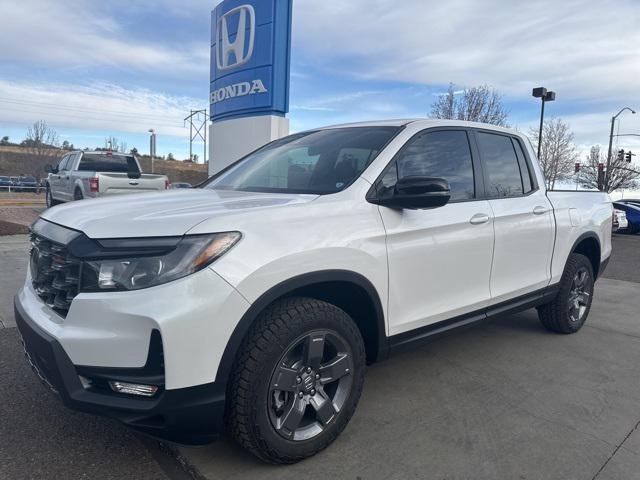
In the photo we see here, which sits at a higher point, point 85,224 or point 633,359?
point 85,224

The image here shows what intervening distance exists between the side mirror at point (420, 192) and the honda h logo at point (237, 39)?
752 centimetres

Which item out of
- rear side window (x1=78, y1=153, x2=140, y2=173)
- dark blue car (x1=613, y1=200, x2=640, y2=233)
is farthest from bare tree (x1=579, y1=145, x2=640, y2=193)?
rear side window (x1=78, y1=153, x2=140, y2=173)

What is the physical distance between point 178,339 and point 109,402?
1.36 ft

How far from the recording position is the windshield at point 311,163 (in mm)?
3090

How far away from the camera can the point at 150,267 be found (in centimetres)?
212

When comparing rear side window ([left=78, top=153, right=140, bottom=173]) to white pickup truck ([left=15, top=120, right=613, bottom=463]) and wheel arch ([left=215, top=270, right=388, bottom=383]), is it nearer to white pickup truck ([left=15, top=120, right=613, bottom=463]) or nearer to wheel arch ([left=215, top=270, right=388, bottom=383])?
white pickup truck ([left=15, top=120, right=613, bottom=463])

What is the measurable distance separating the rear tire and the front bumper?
3.62 meters

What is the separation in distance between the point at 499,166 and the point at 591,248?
6.14 feet

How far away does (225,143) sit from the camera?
10.2 m

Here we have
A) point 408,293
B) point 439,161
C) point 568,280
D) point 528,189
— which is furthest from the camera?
point 568,280

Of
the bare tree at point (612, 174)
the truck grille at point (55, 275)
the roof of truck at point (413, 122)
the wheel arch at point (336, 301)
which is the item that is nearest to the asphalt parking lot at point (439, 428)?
the wheel arch at point (336, 301)

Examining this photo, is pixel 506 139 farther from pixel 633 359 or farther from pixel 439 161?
pixel 633 359

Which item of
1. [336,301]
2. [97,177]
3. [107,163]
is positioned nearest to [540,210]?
[336,301]

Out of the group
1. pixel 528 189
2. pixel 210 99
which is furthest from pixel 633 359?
pixel 210 99
